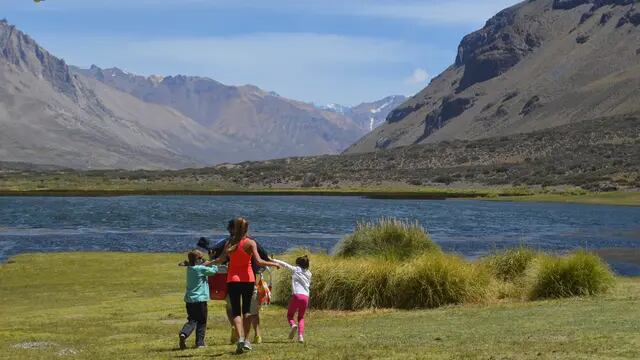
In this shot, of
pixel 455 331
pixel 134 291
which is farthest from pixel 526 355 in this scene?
pixel 134 291

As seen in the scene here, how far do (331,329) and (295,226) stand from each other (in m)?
63.9

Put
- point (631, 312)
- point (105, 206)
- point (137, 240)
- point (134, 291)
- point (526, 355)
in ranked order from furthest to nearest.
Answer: point (105, 206)
point (137, 240)
point (134, 291)
point (631, 312)
point (526, 355)

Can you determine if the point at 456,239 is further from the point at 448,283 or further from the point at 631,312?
the point at 631,312

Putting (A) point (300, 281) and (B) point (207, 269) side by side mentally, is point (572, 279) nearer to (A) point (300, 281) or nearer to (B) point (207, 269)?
(A) point (300, 281)

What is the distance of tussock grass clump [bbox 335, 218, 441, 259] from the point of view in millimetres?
33844

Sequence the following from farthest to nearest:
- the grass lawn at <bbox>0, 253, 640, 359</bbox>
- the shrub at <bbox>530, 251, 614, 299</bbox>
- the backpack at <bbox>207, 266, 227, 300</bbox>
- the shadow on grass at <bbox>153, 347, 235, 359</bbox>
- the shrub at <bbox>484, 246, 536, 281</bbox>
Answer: the shrub at <bbox>484, 246, 536, 281</bbox> → the shrub at <bbox>530, 251, 614, 299</bbox> → the backpack at <bbox>207, 266, 227, 300</bbox> → the shadow on grass at <bbox>153, 347, 235, 359</bbox> → the grass lawn at <bbox>0, 253, 640, 359</bbox>

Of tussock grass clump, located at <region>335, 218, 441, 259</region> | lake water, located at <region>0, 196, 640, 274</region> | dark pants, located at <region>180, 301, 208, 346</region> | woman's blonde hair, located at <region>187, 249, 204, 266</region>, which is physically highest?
woman's blonde hair, located at <region>187, 249, 204, 266</region>

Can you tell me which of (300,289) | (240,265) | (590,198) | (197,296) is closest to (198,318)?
(197,296)

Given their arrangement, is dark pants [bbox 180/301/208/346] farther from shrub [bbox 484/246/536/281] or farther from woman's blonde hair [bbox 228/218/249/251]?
shrub [bbox 484/246/536/281]

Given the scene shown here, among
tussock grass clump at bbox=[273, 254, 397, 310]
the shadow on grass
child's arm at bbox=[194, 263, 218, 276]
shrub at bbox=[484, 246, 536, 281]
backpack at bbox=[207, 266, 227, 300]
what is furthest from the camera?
shrub at bbox=[484, 246, 536, 281]

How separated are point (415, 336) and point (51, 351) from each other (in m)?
8.35

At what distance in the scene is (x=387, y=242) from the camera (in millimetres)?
34531

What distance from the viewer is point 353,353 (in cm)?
1764

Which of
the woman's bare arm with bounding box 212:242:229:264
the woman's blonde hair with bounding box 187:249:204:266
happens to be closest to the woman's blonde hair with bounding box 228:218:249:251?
the woman's bare arm with bounding box 212:242:229:264
